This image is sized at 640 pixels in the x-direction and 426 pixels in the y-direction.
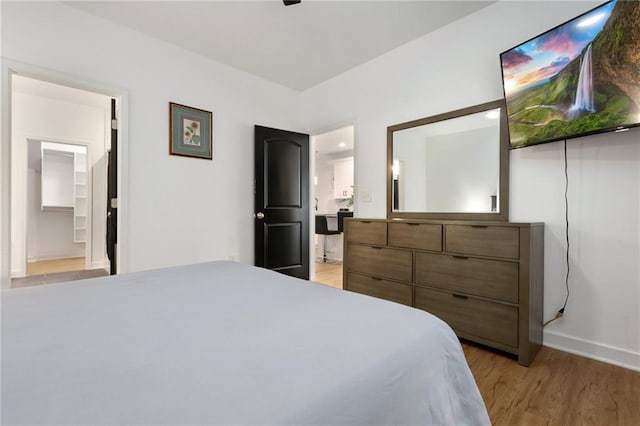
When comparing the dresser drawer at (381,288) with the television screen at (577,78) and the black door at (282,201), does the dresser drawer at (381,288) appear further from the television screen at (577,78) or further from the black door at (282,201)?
the television screen at (577,78)

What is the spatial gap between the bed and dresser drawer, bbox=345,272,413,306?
1568 mm

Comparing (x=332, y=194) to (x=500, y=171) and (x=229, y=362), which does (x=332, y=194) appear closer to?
(x=500, y=171)

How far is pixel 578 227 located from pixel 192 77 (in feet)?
12.1

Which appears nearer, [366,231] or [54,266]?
[366,231]

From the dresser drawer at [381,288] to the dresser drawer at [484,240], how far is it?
22.0 inches

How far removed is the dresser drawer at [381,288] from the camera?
96.5 inches

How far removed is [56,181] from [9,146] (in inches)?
171

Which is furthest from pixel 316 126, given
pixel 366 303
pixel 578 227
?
pixel 366 303

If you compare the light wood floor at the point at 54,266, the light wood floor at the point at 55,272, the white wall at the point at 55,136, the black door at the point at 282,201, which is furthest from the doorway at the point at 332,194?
the light wood floor at the point at 54,266

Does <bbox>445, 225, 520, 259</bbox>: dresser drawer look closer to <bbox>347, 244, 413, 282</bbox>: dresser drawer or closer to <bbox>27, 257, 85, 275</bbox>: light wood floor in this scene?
<bbox>347, 244, 413, 282</bbox>: dresser drawer

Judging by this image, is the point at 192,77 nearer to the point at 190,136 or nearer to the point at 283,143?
the point at 190,136

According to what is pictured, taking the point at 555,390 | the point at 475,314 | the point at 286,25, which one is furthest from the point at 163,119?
the point at 555,390

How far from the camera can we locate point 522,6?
217cm

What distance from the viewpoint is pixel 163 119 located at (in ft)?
9.34
